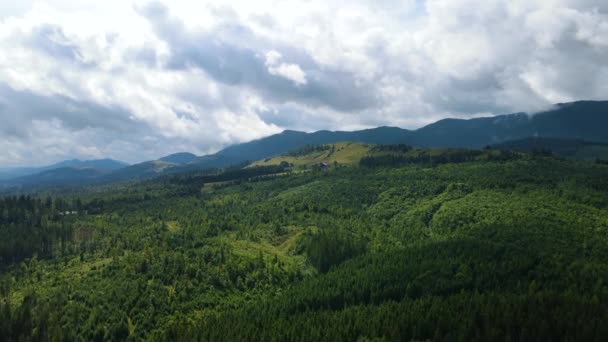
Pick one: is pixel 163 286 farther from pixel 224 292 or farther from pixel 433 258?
pixel 433 258

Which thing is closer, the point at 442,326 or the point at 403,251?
the point at 442,326

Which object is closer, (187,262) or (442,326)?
(442,326)

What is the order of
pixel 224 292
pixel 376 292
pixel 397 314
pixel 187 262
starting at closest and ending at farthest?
pixel 397 314, pixel 376 292, pixel 224 292, pixel 187 262

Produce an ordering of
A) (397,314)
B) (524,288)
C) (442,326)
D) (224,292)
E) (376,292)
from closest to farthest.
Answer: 1. (442,326)
2. (397,314)
3. (524,288)
4. (376,292)
5. (224,292)

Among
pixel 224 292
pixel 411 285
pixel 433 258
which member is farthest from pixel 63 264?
pixel 433 258

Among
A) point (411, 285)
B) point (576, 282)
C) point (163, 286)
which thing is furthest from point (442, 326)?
point (163, 286)

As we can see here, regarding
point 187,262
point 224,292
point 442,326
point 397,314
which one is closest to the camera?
point 442,326

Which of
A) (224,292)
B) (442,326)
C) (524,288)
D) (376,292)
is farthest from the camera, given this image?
(224,292)

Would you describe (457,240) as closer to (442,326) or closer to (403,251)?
(403,251)

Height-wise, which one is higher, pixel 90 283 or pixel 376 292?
pixel 90 283
